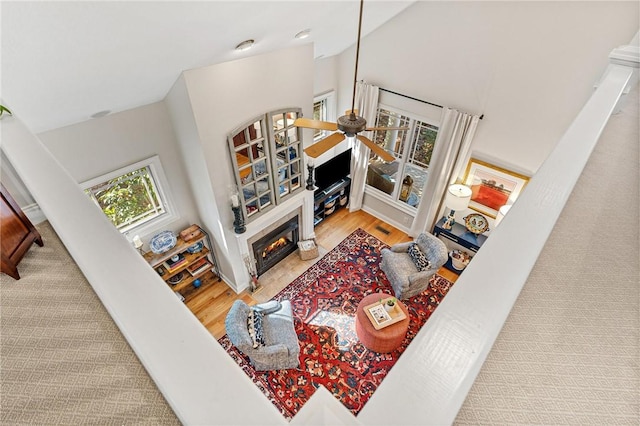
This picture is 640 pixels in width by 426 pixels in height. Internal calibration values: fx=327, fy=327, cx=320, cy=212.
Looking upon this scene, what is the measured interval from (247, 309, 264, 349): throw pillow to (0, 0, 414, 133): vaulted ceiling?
2.69m

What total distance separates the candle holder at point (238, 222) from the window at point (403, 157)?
274 centimetres

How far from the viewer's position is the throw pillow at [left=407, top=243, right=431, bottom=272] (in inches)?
186

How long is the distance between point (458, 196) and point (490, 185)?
1.67 ft

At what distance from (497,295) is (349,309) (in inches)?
172

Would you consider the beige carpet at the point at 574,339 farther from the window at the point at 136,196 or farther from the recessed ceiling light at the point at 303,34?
the window at the point at 136,196

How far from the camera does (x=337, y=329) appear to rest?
4.45m

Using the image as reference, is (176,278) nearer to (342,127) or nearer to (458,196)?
(342,127)

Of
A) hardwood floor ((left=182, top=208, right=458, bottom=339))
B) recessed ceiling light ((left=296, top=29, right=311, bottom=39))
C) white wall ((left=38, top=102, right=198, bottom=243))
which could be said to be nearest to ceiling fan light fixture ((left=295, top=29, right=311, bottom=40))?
recessed ceiling light ((left=296, top=29, right=311, bottom=39))

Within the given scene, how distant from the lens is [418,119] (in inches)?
194

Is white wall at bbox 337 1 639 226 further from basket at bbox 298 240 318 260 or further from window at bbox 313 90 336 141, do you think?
basket at bbox 298 240 318 260

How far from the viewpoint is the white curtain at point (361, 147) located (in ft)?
17.0

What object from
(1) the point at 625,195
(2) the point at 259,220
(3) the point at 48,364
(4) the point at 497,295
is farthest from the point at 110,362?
(2) the point at 259,220

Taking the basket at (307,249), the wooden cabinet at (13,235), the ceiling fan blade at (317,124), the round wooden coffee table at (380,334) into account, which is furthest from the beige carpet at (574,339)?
the basket at (307,249)

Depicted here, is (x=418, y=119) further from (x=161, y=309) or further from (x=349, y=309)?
(x=161, y=309)
